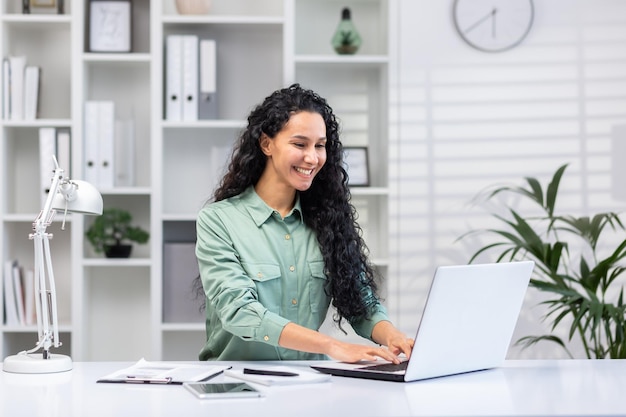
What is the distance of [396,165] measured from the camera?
3.76m

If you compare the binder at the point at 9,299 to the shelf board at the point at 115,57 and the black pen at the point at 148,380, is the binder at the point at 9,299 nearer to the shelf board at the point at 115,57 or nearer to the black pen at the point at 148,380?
the shelf board at the point at 115,57

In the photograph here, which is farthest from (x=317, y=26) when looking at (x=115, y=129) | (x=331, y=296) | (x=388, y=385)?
(x=388, y=385)

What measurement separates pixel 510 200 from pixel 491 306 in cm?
200

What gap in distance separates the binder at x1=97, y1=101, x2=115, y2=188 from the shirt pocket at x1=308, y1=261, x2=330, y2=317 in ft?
5.27

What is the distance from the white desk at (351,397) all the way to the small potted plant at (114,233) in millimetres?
1793

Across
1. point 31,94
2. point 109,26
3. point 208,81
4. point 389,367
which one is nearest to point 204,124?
point 208,81

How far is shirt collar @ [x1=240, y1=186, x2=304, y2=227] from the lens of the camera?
2377 millimetres

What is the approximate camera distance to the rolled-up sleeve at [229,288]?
2.07m

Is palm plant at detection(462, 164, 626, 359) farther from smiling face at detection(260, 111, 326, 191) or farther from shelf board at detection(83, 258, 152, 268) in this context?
shelf board at detection(83, 258, 152, 268)

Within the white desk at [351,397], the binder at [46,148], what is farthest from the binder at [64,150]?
the white desk at [351,397]

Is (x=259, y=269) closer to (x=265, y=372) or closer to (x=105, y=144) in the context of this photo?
(x=265, y=372)

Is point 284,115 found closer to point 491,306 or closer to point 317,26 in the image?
point 491,306

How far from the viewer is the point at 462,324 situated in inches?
72.1

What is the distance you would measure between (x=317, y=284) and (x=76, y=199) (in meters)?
0.70
